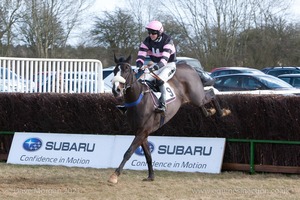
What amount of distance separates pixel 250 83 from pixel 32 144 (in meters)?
9.79

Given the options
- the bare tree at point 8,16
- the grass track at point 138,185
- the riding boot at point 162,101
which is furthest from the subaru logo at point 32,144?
the bare tree at point 8,16

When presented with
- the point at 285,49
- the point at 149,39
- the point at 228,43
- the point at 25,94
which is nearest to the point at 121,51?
the point at 228,43

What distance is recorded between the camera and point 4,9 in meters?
36.0

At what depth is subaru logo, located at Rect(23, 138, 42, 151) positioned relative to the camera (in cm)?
1409

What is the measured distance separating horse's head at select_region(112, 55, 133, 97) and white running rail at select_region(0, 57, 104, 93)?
6333 mm

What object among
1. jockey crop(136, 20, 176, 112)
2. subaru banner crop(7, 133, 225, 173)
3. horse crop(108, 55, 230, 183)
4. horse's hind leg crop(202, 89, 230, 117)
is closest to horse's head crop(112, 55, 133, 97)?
horse crop(108, 55, 230, 183)

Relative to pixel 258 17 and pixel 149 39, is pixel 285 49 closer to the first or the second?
pixel 258 17

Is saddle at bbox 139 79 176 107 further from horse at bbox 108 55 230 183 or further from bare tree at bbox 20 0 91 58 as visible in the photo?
bare tree at bbox 20 0 91 58

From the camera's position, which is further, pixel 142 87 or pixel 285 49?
pixel 285 49

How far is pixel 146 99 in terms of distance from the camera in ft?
36.8

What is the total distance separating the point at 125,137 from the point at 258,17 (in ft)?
95.7

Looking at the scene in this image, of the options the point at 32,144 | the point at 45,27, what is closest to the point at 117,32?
the point at 45,27

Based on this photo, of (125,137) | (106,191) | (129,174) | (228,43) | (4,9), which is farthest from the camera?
(228,43)

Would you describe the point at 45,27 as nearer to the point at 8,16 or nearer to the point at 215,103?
the point at 8,16
